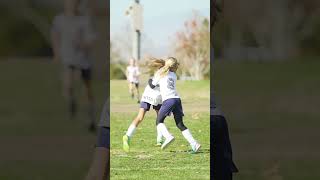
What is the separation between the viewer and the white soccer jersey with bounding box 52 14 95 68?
11.4ft

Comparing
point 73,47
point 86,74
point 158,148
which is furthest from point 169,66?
point 73,47

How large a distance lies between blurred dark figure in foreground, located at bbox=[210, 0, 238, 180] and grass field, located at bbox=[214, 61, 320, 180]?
12 cm

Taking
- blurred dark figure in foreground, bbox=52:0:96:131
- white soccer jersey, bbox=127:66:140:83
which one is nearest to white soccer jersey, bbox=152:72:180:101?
white soccer jersey, bbox=127:66:140:83

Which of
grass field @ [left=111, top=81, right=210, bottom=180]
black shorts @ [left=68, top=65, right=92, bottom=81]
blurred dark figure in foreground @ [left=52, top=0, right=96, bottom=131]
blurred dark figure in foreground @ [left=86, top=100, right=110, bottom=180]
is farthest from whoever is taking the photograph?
black shorts @ [left=68, top=65, right=92, bottom=81]

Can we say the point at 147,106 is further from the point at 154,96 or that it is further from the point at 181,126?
the point at 181,126

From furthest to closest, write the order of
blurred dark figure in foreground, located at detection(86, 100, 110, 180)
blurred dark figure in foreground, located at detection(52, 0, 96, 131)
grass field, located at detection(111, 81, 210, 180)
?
1. blurred dark figure in foreground, located at detection(52, 0, 96, 131)
2. grass field, located at detection(111, 81, 210, 180)
3. blurred dark figure in foreground, located at detection(86, 100, 110, 180)

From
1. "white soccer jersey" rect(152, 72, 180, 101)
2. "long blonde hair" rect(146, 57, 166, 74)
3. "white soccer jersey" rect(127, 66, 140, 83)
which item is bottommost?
"white soccer jersey" rect(152, 72, 180, 101)

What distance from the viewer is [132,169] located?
3.21 meters

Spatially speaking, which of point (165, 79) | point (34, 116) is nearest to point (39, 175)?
point (34, 116)

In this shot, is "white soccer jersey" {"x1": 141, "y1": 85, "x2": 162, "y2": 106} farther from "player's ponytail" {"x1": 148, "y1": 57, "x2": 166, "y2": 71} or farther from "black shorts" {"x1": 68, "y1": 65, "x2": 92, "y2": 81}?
"black shorts" {"x1": 68, "y1": 65, "x2": 92, "y2": 81}

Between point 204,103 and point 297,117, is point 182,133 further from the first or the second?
point 297,117

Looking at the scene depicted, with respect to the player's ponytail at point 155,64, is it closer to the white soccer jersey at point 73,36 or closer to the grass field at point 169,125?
the grass field at point 169,125

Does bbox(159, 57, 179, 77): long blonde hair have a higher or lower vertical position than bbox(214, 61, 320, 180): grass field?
higher

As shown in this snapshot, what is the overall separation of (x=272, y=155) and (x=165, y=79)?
3.30 ft
